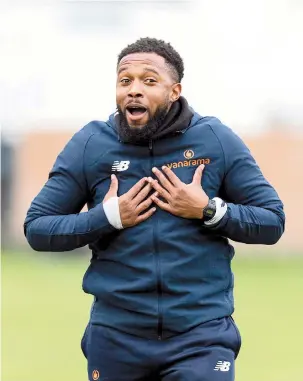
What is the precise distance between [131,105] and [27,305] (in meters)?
9.72

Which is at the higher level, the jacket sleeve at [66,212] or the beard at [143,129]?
the beard at [143,129]

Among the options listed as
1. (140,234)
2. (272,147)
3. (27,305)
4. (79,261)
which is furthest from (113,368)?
(272,147)

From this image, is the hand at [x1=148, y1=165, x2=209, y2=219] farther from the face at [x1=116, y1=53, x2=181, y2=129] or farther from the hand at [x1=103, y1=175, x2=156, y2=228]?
the face at [x1=116, y1=53, x2=181, y2=129]

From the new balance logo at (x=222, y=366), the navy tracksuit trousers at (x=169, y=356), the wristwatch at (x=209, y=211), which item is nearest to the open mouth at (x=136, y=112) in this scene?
the wristwatch at (x=209, y=211)

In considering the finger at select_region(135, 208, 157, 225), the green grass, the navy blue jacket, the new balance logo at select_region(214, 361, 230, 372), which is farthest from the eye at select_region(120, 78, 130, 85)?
the green grass

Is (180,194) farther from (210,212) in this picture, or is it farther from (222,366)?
(222,366)

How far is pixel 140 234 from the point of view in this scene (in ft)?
15.8

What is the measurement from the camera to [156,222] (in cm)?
481

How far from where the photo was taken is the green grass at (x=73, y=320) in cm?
959

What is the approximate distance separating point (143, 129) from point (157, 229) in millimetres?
426

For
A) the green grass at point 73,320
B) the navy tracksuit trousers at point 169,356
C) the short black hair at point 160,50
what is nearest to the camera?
the navy tracksuit trousers at point 169,356

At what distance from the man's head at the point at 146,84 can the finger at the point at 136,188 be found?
20cm

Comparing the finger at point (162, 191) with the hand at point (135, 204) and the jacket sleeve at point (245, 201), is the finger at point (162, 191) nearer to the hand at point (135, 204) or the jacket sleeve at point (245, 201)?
the hand at point (135, 204)

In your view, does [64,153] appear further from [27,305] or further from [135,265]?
[27,305]
